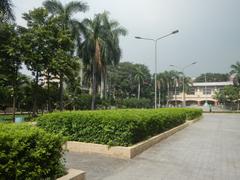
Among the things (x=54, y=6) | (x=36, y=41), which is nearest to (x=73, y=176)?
(x=36, y=41)

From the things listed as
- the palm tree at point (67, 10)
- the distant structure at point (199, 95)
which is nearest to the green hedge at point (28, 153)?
the palm tree at point (67, 10)

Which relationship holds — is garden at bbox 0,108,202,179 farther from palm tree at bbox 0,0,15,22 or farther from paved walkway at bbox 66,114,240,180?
palm tree at bbox 0,0,15,22

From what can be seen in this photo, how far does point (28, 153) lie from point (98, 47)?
1363 inches

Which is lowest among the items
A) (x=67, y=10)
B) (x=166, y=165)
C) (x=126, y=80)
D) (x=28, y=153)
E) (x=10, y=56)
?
(x=166, y=165)

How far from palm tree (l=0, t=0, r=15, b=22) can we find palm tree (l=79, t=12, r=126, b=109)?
20135mm

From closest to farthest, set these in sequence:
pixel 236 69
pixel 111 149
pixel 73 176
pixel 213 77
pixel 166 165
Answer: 1. pixel 73 176
2. pixel 166 165
3. pixel 111 149
4. pixel 236 69
5. pixel 213 77

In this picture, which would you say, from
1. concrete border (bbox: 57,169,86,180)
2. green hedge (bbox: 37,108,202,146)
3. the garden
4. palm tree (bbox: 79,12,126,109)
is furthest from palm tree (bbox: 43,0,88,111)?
concrete border (bbox: 57,169,86,180)

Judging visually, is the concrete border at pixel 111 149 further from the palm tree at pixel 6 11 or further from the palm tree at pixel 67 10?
the palm tree at pixel 67 10

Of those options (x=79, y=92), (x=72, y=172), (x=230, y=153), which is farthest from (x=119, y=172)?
(x=79, y=92)

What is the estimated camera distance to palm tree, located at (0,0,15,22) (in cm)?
1608

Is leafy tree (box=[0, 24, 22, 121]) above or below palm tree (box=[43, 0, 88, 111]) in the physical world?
below

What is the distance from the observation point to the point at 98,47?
38.9 meters

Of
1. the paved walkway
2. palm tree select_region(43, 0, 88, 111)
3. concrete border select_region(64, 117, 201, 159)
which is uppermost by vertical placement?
palm tree select_region(43, 0, 88, 111)

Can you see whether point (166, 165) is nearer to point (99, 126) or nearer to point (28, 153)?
point (99, 126)
